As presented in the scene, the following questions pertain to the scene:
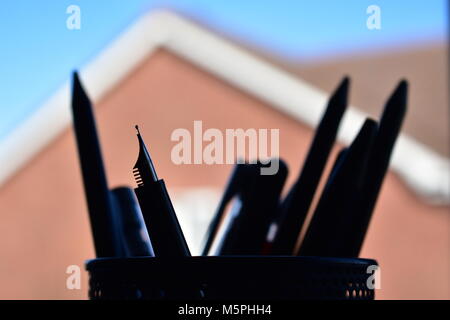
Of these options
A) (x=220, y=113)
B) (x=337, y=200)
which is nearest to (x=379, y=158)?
(x=337, y=200)

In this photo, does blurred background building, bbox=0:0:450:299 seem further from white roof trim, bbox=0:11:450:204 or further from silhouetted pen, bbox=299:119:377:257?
silhouetted pen, bbox=299:119:377:257

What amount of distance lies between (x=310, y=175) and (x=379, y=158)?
22mm

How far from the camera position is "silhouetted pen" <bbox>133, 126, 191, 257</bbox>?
14 centimetres

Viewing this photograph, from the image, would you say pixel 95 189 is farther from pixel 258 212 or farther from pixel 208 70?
pixel 208 70

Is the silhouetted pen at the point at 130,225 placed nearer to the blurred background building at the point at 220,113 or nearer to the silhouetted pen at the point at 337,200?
the silhouetted pen at the point at 337,200

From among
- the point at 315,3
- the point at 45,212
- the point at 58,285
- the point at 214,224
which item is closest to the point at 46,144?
the point at 45,212

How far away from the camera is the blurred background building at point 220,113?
1.13m

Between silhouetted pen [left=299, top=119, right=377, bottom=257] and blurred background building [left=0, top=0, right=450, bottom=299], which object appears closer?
silhouetted pen [left=299, top=119, right=377, bottom=257]

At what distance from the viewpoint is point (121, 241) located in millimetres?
180

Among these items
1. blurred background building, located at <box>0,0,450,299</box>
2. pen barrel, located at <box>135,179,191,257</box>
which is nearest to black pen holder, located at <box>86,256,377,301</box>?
pen barrel, located at <box>135,179,191,257</box>

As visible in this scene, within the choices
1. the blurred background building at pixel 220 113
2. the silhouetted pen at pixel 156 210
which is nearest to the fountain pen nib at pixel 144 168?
the silhouetted pen at pixel 156 210

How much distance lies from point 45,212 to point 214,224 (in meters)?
1.05

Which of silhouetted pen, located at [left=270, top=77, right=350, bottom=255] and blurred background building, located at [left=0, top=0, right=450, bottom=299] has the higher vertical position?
blurred background building, located at [left=0, top=0, right=450, bottom=299]
